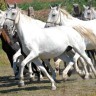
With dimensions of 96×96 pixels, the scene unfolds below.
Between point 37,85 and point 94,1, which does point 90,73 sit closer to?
point 37,85

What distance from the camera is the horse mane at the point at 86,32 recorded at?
522 inches

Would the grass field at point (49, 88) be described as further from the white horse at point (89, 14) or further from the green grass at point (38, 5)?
the green grass at point (38, 5)

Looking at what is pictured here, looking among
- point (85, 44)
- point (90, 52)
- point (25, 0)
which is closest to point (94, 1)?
point (25, 0)

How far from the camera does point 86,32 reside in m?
13.4

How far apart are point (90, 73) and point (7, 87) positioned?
2.45 m

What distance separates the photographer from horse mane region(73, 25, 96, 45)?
1325cm

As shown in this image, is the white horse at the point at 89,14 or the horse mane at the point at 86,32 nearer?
the horse mane at the point at 86,32

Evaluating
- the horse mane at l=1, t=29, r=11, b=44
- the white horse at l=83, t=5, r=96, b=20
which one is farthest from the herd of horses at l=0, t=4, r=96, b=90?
the white horse at l=83, t=5, r=96, b=20

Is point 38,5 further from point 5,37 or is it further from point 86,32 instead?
point 86,32

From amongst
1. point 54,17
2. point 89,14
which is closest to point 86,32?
point 54,17

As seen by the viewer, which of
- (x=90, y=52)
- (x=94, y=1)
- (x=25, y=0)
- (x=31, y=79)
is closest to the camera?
(x=31, y=79)

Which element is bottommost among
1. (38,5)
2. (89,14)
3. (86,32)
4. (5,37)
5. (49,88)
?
(38,5)

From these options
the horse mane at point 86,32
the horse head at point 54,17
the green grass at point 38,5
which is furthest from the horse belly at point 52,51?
the green grass at point 38,5

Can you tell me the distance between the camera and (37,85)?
1368 centimetres
